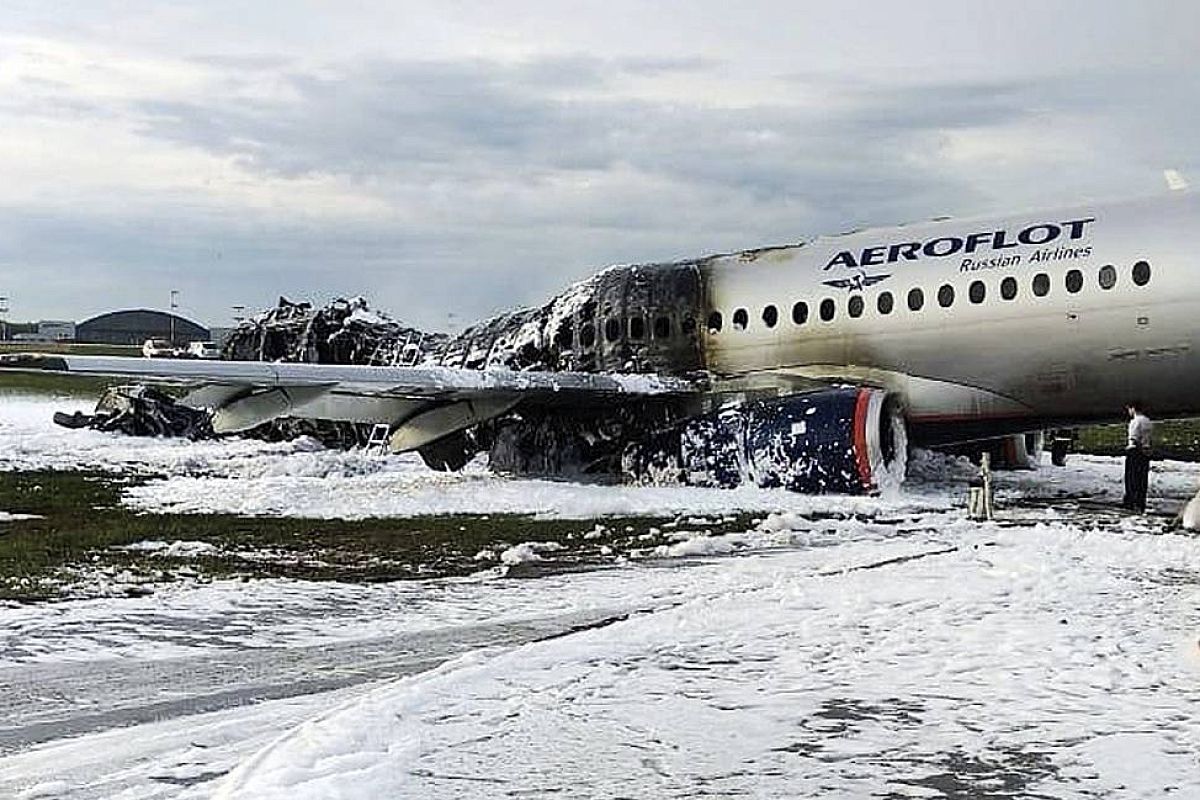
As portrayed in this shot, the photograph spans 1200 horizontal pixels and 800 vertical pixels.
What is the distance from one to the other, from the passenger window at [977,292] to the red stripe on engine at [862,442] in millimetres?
1837

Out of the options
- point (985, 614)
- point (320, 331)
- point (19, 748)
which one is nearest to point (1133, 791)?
point (985, 614)

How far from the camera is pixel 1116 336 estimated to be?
1608 cm

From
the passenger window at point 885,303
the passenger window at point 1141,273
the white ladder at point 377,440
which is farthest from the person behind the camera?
the white ladder at point 377,440

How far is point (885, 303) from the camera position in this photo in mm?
17594

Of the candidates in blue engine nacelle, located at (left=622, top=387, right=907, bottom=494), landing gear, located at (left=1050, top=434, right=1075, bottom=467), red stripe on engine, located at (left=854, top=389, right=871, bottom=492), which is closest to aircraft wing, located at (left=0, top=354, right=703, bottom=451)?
blue engine nacelle, located at (left=622, top=387, right=907, bottom=494)

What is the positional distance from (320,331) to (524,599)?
54.3ft

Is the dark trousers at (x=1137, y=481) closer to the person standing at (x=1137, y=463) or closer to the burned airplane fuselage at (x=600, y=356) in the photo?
the person standing at (x=1137, y=463)

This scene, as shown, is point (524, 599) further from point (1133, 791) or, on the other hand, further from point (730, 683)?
point (1133, 791)

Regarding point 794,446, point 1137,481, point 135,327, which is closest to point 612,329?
point 794,446

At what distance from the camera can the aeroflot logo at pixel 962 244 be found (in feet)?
54.4

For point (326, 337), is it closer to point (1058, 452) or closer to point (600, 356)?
point (600, 356)

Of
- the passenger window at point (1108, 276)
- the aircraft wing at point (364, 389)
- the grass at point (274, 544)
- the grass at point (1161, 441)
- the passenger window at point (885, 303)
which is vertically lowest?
the grass at point (274, 544)

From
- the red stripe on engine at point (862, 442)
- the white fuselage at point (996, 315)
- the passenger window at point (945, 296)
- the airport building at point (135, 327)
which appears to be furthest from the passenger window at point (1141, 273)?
the airport building at point (135, 327)

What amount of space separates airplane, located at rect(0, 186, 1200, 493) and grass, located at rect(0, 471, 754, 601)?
6.74ft
